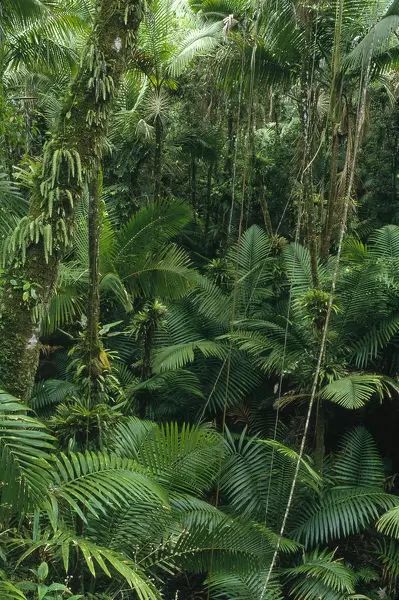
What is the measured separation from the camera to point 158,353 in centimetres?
722

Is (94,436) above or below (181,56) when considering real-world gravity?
below

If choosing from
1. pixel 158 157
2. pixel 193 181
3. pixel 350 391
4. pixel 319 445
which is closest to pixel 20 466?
pixel 350 391

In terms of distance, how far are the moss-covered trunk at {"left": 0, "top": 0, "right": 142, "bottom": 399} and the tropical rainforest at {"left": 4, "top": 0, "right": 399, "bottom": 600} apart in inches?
0.5

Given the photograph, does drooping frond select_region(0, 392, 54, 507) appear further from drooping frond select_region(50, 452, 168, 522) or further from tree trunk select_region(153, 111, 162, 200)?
tree trunk select_region(153, 111, 162, 200)

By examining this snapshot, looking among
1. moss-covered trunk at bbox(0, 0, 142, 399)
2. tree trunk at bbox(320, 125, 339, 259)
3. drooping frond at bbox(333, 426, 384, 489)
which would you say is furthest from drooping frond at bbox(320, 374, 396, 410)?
moss-covered trunk at bbox(0, 0, 142, 399)

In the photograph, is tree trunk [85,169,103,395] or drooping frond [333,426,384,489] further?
drooping frond [333,426,384,489]

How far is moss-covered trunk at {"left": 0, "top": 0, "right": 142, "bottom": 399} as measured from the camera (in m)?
3.58

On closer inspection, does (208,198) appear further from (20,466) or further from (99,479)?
(20,466)

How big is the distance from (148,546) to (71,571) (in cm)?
51

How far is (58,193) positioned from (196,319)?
4.57 m

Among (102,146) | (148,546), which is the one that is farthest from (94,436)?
(102,146)

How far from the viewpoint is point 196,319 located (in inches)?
316

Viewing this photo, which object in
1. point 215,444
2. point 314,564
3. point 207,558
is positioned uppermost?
point 215,444

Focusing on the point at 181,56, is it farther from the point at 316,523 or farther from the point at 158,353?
the point at 316,523
